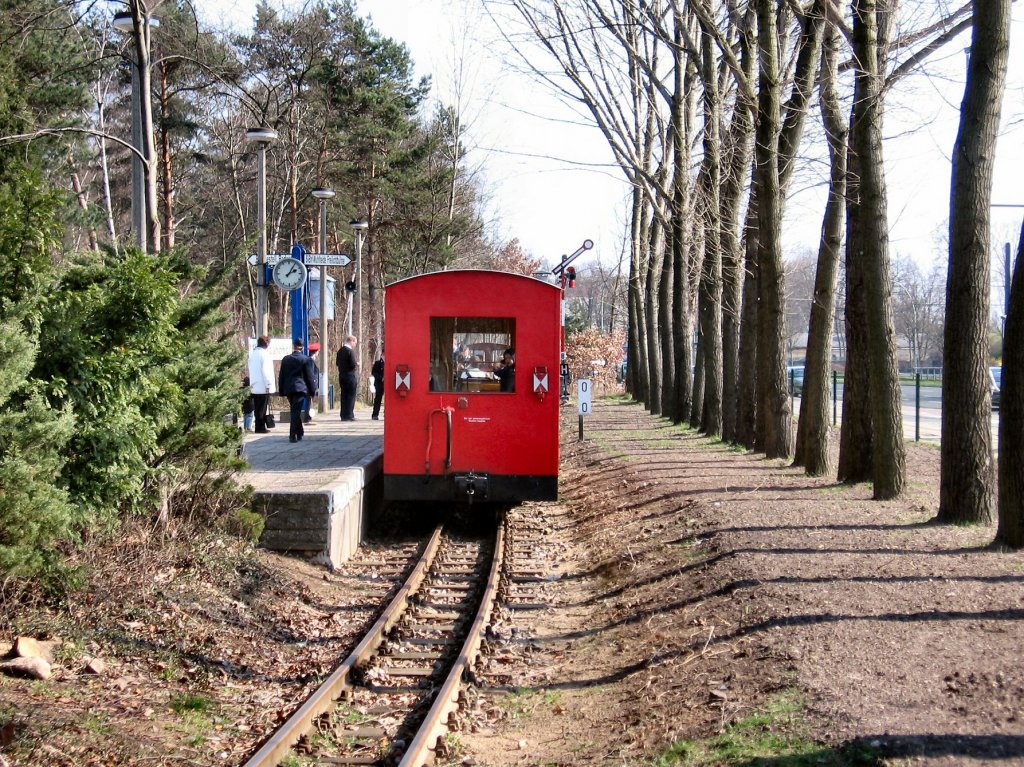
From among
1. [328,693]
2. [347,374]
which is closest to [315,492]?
[328,693]

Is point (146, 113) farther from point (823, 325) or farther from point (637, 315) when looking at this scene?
point (637, 315)

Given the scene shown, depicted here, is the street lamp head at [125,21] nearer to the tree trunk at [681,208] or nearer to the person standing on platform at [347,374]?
the tree trunk at [681,208]

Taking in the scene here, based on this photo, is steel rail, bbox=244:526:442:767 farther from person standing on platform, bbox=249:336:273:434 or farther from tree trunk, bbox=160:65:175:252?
tree trunk, bbox=160:65:175:252

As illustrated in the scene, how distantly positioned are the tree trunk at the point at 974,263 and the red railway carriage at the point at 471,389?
4739mm

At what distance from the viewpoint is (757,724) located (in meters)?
5.54

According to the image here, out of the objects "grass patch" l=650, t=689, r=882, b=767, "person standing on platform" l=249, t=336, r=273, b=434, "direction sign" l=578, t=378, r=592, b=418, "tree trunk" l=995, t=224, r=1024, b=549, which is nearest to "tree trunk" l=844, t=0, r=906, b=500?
"tree trunk" l=995, t=224, r=1024, b=549

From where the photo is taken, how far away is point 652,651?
25.4ft

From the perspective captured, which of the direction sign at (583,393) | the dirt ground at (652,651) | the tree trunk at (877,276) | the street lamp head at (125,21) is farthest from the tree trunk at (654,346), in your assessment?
the street lamp head at (125,21)

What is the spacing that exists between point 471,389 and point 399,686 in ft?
19.9

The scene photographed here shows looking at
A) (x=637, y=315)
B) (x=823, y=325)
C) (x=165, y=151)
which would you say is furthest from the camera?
(x=637, y=315)

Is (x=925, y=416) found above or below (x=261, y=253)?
below

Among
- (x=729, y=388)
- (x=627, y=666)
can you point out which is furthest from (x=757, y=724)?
(x=729, y=388)

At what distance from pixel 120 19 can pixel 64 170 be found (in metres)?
12.8

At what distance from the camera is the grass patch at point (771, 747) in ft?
16.0
